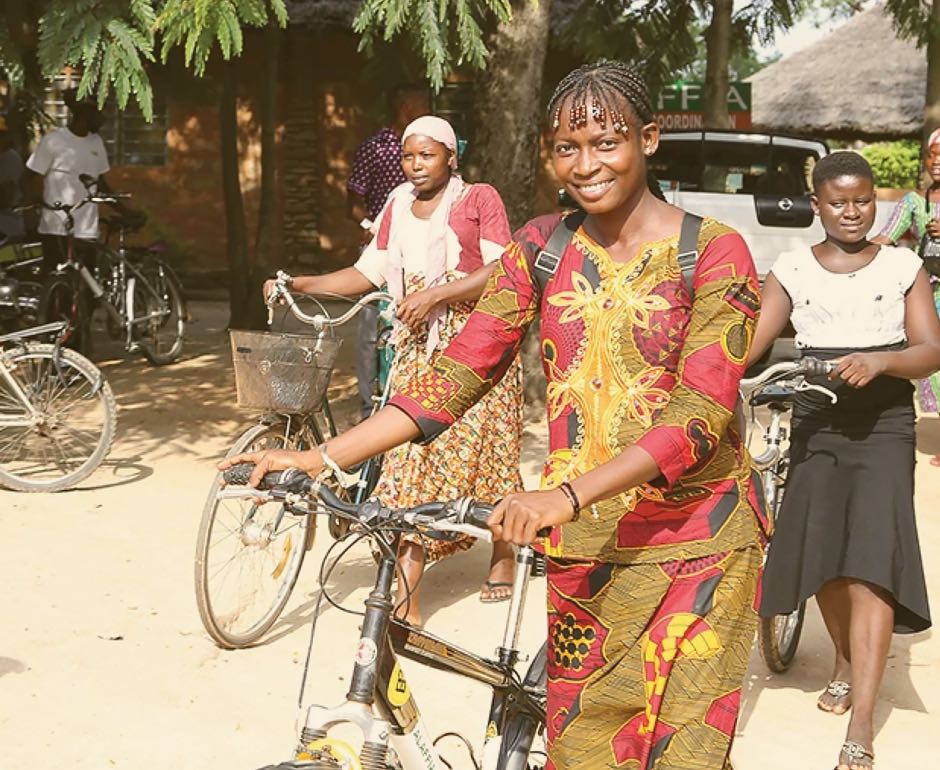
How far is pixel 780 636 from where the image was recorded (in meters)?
5.81

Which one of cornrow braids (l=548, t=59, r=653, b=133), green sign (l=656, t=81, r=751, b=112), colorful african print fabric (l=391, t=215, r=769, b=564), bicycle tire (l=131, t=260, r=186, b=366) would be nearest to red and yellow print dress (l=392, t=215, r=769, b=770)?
colorful african print fabric (l=391, t=215, r=769, b=564)

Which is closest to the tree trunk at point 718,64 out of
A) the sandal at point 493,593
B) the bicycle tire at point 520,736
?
the sandal at point 493,593

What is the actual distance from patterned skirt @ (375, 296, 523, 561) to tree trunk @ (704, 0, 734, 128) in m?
10.6

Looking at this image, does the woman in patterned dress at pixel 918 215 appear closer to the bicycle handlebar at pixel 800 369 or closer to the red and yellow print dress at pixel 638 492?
the bicycle handlebar at pixel 800 369

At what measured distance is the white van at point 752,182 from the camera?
1387 centimetres

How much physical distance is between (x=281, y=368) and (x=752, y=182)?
9611 mm

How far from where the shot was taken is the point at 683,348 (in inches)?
114

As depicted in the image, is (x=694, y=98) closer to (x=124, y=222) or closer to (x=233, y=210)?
(x=233, y=210)

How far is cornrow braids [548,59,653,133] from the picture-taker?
2914mm

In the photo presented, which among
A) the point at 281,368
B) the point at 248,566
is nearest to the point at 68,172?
the point at 248,566

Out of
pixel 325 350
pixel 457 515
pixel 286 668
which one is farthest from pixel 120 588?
pixel 457 515

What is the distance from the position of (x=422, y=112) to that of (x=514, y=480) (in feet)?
10.1

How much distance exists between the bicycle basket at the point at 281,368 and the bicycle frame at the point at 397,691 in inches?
93.5

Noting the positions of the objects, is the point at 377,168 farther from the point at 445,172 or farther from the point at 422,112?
the point at 445,172
